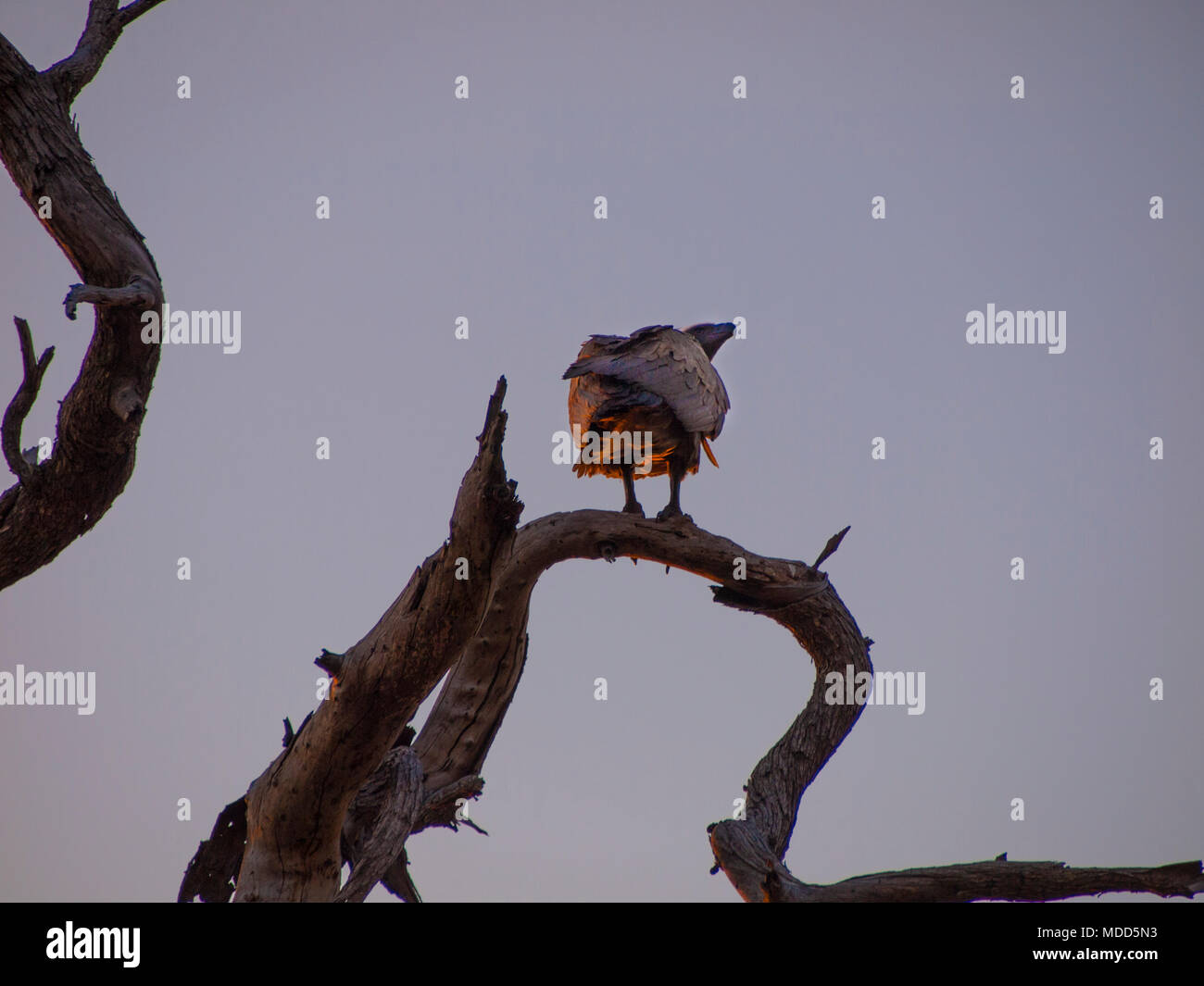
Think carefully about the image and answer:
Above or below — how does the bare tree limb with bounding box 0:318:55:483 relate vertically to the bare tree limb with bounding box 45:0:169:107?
below

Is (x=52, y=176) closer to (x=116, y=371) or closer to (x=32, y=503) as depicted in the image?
(x=116, y=371)

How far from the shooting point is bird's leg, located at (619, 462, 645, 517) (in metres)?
5.03

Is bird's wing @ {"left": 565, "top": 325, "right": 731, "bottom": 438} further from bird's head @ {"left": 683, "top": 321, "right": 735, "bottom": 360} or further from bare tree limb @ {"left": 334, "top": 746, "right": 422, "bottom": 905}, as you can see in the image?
bare tree limb @ {"left": 334, "top": 746, "right": 422, "bottom": 905}

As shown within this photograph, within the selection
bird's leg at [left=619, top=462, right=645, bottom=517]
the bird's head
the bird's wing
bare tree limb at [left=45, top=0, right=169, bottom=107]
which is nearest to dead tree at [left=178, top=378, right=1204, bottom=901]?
bird's leg at [left=619, top=462, right=645, bottom=517]

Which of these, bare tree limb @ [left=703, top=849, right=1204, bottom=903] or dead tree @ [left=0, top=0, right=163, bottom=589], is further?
dead tree @ [left=0, top=0, right=163, bottom=589]

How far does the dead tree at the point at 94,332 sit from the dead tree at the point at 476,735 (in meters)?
1.39

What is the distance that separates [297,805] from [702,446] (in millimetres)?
2380

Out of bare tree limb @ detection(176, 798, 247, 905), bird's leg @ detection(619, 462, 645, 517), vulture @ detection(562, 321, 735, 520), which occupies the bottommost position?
bare tree limb @ detection(176, 798, 247, 905)

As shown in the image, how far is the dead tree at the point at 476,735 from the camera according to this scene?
3725 mm

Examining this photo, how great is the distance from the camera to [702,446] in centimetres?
527

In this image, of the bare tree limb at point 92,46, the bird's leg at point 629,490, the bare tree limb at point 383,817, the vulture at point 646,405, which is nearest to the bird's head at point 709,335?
the vulture at point 646,405

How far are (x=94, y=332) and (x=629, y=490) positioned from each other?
2.29m
